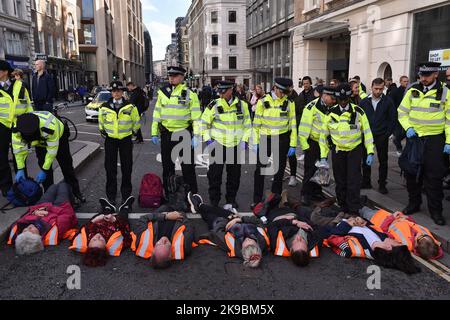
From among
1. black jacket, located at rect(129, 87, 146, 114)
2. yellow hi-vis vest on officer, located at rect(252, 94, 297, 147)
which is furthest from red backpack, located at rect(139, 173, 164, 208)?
black jacket, located at rect(129, 87, 146, 114)

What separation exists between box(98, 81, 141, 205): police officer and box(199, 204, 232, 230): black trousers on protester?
4.58 feet

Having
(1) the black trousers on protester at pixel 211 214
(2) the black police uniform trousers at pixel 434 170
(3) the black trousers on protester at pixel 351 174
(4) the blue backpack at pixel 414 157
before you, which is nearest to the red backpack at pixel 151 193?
(1) the black trousers on protester at pixel 211 214

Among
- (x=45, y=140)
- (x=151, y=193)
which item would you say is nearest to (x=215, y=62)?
(x=151, y=193)

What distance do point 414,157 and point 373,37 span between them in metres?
11.7

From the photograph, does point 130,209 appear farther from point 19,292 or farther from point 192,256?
point 19,292

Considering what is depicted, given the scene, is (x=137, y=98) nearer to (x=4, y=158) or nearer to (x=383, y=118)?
(x=4, y=158)

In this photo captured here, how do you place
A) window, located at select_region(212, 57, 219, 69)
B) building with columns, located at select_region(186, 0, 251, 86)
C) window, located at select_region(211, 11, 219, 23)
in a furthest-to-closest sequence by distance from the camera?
window, located at select_region(212, 57, 219, 69), window, located at select_region(211, 11, 219, 23), building with columns, located at select_region(186, 0, 251, 86)

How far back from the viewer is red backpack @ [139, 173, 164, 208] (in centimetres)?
642

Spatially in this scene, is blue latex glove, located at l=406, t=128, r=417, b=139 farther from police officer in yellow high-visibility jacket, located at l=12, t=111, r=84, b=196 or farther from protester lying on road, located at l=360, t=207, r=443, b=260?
police officer in yellow high-visibility jacket, located at l=12, t=111, r=84, b=196

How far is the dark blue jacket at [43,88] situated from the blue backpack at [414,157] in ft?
27.4

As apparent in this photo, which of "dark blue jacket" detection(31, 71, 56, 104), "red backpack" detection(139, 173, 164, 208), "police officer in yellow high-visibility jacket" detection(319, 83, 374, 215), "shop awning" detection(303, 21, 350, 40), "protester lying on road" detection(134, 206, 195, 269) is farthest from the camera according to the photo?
"shop awning" detection(303, 21, 350, 40)

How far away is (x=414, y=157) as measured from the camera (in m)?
5.55

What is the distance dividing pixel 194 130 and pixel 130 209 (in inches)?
64.6

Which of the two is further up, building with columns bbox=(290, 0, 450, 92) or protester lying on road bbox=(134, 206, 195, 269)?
building with columns bbox=(290, 0, 450, 92)
